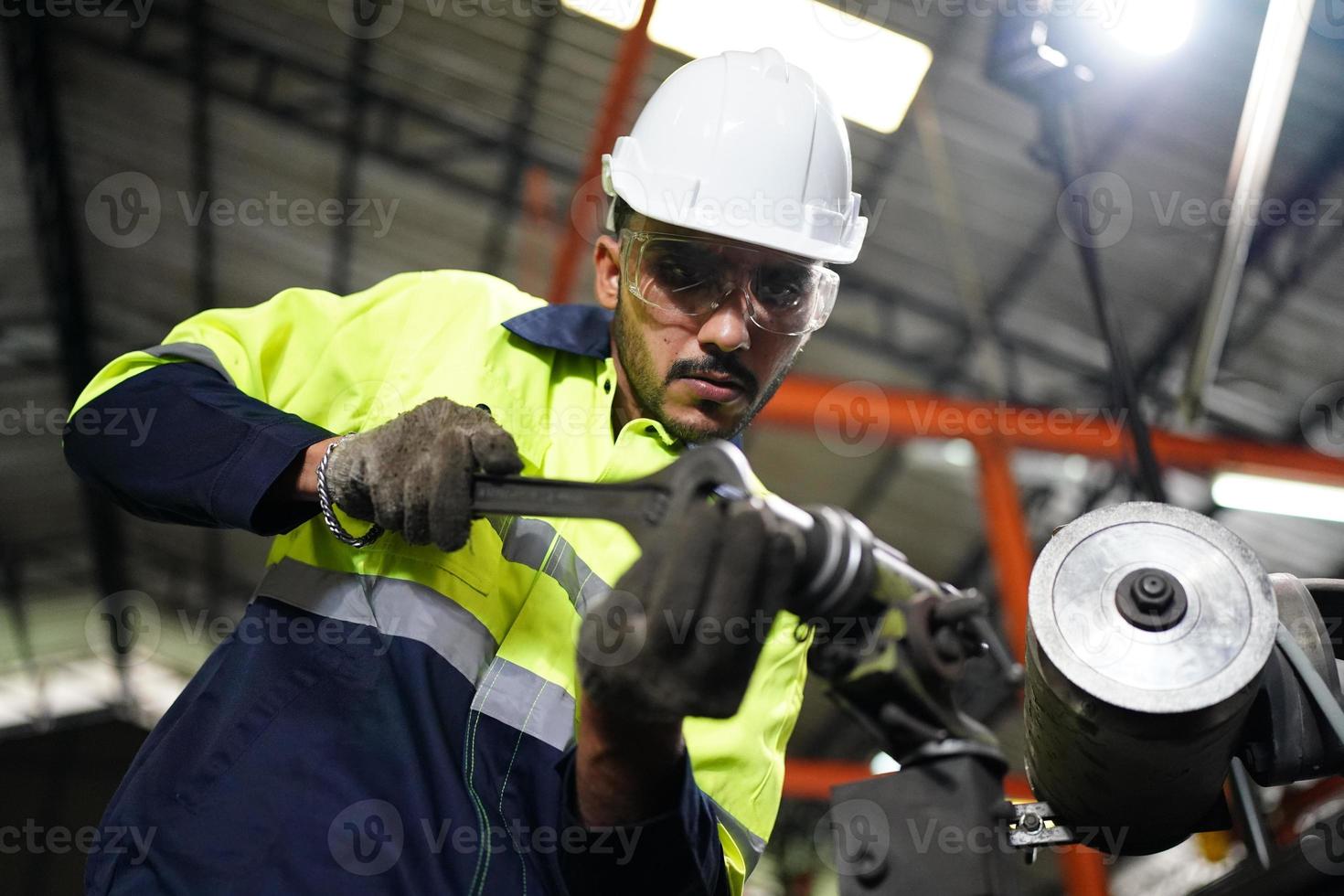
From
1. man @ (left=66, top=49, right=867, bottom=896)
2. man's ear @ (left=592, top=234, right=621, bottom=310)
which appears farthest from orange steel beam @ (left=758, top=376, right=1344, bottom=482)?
man @ (left=66, top=49, right=867, bottom=896)

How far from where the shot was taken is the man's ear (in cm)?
242

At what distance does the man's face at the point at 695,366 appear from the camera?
2113 mm

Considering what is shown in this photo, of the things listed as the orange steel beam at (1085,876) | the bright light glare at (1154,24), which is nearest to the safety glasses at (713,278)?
the bright light glare at (1154,24)

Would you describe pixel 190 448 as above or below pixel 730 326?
below

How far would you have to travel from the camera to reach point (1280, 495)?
19.7 feet

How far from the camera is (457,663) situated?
5.89 ft

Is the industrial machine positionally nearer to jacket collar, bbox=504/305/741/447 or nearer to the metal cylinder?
the metal cylinder

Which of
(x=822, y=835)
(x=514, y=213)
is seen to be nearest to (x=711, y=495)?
(x=514, y=213)

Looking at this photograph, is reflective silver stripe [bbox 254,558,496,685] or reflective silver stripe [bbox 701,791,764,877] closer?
reflective silver stripe [bbox 254,558,496,685]

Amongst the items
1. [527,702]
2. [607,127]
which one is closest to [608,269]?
[527,702]

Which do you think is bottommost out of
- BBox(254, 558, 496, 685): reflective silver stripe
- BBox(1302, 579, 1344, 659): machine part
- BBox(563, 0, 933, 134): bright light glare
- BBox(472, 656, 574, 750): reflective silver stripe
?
BBox(563, 0, 933, 134): bright light glare

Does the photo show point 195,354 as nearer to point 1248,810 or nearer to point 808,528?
point 808,528

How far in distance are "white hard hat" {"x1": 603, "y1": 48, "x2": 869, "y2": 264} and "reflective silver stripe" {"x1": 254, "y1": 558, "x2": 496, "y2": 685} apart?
832 millimetres

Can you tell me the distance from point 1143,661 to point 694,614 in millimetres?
611
